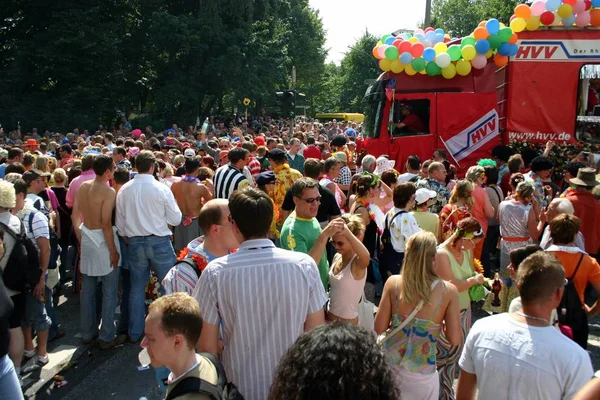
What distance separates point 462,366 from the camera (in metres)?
2.93

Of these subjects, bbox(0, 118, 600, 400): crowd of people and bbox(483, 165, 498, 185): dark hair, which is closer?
bbox(0, 118, 600, 400): crowd of people

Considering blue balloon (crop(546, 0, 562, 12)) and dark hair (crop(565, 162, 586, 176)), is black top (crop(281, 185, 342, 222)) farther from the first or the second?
blue balloon (crop(546, 0, 562, 12))

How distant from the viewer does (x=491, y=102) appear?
1126 cm

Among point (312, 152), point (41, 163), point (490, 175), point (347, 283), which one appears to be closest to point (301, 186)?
point (347, 283)

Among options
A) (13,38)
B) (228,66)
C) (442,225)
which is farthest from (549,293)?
(13,38)

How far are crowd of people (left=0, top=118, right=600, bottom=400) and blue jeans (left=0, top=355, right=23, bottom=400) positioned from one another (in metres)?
0.01

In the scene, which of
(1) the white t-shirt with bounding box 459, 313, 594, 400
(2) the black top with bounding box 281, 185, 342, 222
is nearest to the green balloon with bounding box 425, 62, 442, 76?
(2) the black top with bounding box 281, 185, 342, 222

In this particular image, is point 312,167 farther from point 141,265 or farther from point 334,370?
point 334,370

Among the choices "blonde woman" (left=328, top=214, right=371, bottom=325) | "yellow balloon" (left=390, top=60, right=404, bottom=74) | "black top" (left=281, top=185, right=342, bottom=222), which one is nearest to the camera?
"blonde woman" (left=328, top=214, right=371, bottom=325)

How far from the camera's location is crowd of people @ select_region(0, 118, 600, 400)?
2561 mm

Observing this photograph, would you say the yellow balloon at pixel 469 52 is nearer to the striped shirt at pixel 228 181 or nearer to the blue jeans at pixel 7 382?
the striped shirt at pixel 228 181

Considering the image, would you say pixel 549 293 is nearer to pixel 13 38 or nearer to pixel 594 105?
pixel 594 105

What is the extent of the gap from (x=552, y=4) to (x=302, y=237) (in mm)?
8993

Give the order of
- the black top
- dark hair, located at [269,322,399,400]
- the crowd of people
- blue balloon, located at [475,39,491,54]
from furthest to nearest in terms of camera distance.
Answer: blue balloon, located at [475,39,491,54]
the black top
the crowd of people
dark hair, located at [269,322,399,400]
